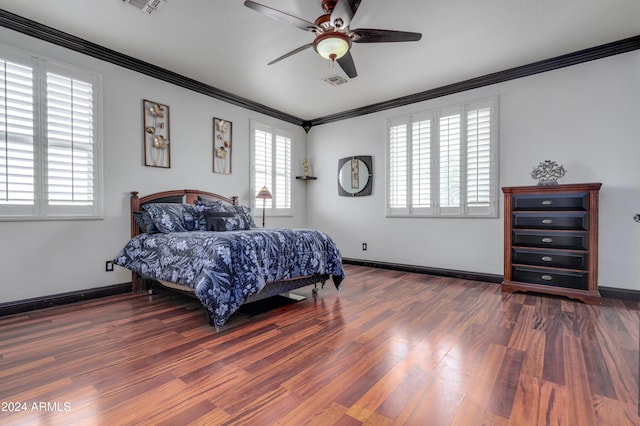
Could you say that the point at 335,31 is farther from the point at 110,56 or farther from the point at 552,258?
the point at 552,258

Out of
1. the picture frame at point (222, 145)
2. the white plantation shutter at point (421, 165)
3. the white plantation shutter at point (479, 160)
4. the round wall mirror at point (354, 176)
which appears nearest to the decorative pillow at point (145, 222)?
the picture frame at point (222, 145)

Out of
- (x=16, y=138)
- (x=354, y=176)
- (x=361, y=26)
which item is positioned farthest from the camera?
(x=354, y=176)

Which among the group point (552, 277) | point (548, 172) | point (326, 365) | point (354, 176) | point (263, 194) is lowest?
point (326, 365)

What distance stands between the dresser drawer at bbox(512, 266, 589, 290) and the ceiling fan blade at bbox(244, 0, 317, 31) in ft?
11.4

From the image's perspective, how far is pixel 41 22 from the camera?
297 centimetres

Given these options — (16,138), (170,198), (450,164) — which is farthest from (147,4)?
(450,164)

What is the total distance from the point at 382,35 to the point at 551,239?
2.90 m

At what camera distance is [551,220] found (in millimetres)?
3467

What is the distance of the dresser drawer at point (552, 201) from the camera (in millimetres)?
3317

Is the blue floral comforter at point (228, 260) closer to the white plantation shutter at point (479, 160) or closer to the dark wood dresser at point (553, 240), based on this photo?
the dark wood dresser at point (553, 240)

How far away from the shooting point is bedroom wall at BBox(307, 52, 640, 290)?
333 centimetres

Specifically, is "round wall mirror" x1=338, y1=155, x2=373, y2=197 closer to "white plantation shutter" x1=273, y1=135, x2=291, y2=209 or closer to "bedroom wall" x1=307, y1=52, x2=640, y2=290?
"bedroom wall" x1=307, y1=52, x2=640, y2=290

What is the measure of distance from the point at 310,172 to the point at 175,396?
4.96m

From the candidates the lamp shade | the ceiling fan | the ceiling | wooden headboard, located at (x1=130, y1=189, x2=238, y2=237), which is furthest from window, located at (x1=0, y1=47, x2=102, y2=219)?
the ceiling fan
